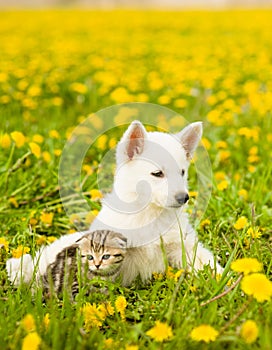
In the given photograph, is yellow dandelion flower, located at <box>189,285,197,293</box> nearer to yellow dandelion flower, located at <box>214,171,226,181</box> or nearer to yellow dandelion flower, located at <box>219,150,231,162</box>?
yellow dandelion flower, located at <box>214,171,226,181</box>

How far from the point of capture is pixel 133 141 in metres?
3.02

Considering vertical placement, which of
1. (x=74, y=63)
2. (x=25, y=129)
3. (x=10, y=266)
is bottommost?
(x=10, y=266)

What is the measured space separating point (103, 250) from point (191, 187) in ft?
5.80

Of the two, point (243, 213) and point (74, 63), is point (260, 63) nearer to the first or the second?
point (74, 63)

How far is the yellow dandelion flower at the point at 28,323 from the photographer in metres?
2.31

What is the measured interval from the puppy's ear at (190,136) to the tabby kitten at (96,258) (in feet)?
2.07

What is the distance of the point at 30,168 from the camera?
15.7 feet

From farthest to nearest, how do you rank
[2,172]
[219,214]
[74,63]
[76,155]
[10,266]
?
1. [74,63]
2. [76,155]
3. [2,172]
4. [219,214]
5. [10,266]

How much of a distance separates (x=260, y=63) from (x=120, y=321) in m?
8.21

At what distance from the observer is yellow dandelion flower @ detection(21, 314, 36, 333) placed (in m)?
2.31

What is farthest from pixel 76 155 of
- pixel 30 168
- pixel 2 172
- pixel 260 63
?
pixel 260 63

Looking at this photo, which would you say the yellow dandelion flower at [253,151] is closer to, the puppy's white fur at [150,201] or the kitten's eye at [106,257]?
the puppy's white fur at [150,201]

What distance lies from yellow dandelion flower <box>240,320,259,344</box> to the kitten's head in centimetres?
90

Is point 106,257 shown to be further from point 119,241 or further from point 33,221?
point 33,221
